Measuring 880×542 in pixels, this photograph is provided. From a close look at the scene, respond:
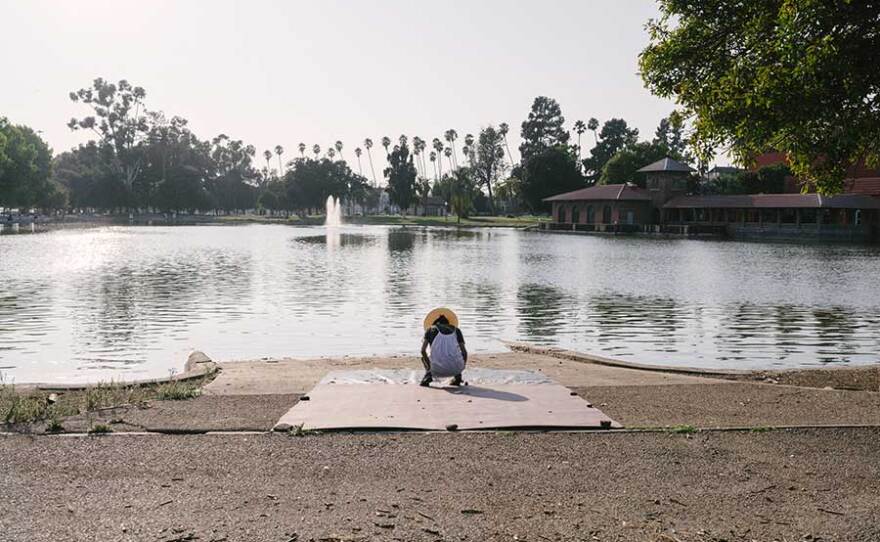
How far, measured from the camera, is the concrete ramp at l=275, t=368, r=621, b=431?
900 centimetres

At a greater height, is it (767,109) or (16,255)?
(767,109)

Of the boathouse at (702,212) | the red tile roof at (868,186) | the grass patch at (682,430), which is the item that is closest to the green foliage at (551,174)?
the boathouse at (702,212)

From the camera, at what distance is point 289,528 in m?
6.00

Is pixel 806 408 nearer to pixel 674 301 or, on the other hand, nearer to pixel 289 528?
pixel 289 528

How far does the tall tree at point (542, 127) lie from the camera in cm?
16288

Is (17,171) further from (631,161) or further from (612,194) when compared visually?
(631,161)

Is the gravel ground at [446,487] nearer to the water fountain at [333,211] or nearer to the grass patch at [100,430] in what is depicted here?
the grass patch at [100,430]

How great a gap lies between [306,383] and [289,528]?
20.5 feet

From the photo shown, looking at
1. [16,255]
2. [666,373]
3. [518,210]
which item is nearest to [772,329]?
[666,373]

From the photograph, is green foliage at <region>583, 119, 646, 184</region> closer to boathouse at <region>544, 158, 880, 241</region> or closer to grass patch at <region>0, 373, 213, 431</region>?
boathouse at <region>544, 158, 880, 241</region>

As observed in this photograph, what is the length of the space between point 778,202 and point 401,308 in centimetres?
7706

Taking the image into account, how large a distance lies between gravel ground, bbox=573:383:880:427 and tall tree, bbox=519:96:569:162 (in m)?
153

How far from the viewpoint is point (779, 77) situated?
11.4 meters

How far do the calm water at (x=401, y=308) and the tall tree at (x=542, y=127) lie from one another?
114063mm
